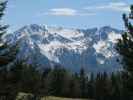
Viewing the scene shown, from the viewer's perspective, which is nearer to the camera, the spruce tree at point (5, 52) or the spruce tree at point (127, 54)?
the spruce tree at point (5, 52)

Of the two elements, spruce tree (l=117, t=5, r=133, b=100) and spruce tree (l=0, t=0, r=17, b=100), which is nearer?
spruce tree (l=0, t=0, r=17, b=100)

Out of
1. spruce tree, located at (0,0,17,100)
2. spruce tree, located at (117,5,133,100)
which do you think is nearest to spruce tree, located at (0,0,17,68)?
spruce tree, located at (0,0,17,100)

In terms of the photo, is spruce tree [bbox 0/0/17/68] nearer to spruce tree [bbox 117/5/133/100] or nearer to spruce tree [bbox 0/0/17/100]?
spruce tree [bbox 0/0/17/100]

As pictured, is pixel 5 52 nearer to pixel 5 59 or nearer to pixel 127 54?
pixel 5 59

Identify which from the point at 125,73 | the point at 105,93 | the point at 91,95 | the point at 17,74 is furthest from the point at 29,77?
the point at 91,95

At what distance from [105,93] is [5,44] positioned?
15283 cm

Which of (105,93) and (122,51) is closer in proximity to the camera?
(122,51)

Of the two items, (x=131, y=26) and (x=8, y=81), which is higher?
(x=131, y=26)

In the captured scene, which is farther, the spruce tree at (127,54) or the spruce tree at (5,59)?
the spruce tree at (127,54)

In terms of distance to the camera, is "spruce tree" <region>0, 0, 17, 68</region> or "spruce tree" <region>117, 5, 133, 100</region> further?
"spruce tree" <region>117, 5, 133, 100</region>

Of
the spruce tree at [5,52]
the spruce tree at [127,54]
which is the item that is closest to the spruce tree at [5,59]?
the spruce tree at [5,52]

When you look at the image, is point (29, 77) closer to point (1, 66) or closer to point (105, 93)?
point (1, 66)

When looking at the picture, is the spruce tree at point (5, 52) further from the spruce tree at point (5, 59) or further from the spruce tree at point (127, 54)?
the spruce tree at point (127, 54)

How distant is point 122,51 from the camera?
34438 millimetres
